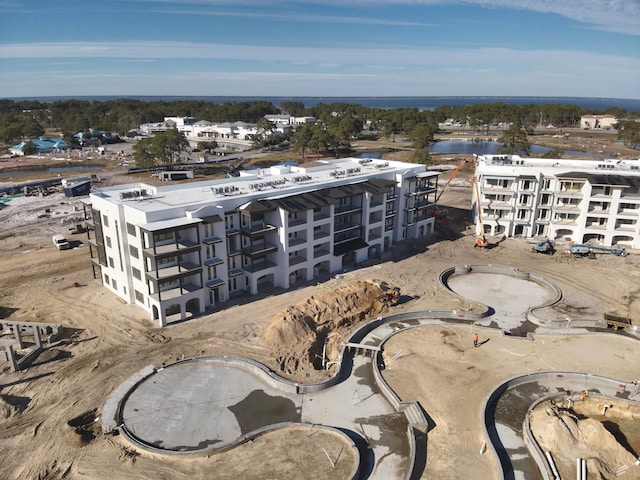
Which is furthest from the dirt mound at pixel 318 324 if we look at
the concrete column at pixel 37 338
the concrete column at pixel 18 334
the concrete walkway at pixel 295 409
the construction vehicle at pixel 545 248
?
the construction vehicle at pixel 545 248

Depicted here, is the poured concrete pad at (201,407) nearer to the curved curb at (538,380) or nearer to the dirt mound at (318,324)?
the dirt mound at (318,324)

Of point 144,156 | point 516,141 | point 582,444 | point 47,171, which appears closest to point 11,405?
point 582,444

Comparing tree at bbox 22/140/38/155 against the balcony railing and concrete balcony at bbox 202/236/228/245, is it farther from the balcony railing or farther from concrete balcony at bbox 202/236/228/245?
concrete balcony at bbox 202/236/228/245

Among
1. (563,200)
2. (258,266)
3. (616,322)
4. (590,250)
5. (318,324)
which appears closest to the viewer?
(318,324)

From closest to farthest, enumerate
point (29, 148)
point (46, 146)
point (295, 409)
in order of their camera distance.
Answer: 1. point (295, 409)
2. point (29, 148)
3. point (46, 146)

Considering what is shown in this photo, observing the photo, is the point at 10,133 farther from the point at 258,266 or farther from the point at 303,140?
the point at 258,266

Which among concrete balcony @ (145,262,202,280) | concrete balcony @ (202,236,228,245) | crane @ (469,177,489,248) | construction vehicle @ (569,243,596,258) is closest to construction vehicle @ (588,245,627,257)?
construction vehicle @ (569,243,596,258)

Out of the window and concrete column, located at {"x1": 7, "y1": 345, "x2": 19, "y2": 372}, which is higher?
the window
